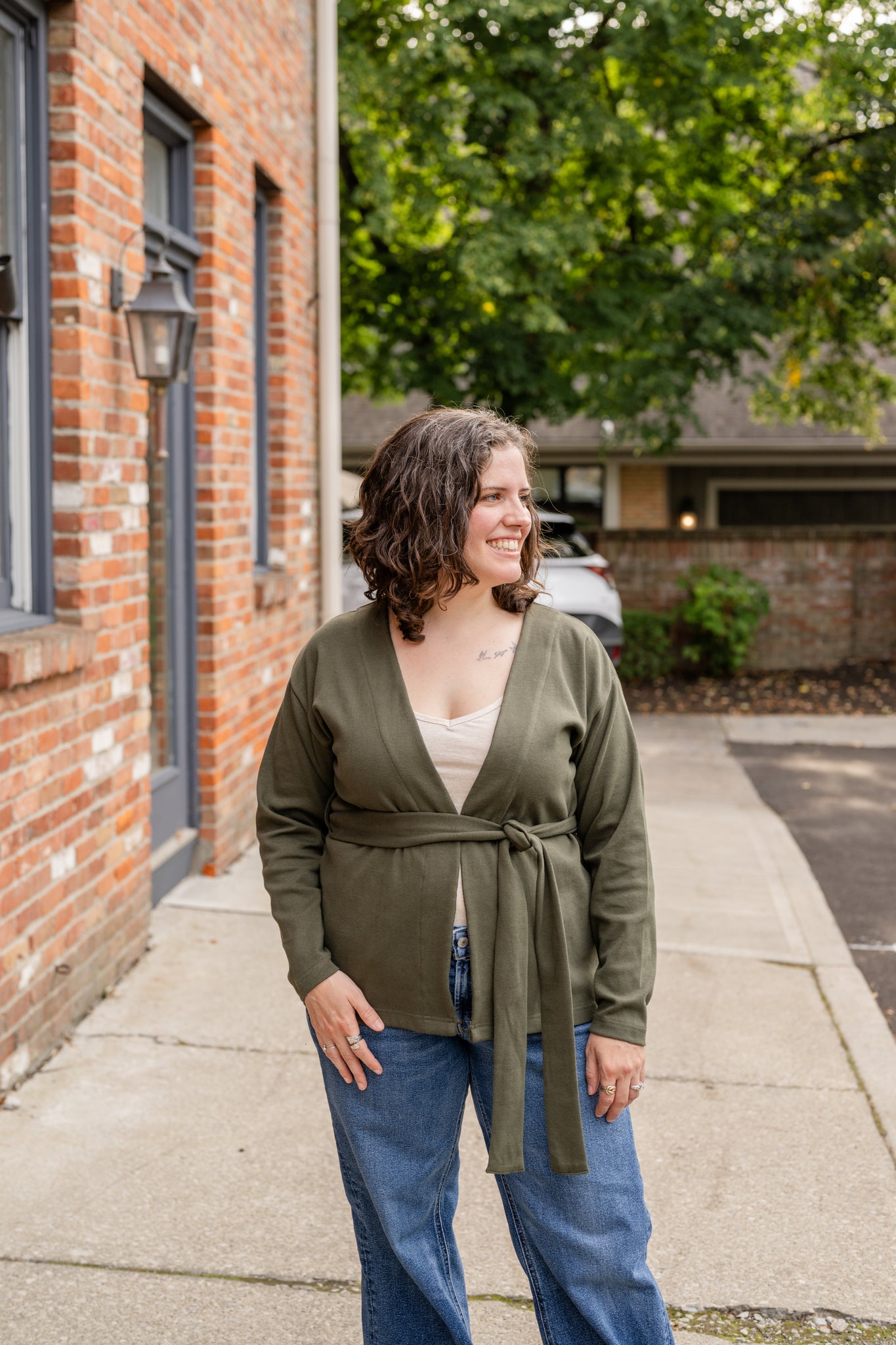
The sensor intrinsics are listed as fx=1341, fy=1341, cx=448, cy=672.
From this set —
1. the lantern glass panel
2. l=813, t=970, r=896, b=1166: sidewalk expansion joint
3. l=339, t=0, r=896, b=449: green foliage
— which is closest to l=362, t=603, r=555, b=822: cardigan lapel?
l=813, t=970, r=896, b=1166: sidewalk expansion joint

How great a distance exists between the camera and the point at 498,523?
6.94 feet

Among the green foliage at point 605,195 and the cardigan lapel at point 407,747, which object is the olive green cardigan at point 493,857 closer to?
the cardigan lapel at point 407,747

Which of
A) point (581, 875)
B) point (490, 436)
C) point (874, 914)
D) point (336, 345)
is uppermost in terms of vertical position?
point (336, 345)

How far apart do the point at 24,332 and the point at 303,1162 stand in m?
2.52

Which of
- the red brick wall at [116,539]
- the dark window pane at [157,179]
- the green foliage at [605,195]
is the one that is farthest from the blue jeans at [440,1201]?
the green foliage at [605,195]

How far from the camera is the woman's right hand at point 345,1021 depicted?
2104 millimetres

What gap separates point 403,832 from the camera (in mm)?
2084

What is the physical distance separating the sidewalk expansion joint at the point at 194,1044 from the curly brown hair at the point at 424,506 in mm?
2310

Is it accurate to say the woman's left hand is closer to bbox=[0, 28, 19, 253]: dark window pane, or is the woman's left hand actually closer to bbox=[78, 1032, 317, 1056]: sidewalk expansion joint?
bbox=[78, 1032, 317, 1056]: sidewalk expansion joint

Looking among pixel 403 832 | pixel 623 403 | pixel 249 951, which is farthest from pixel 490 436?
pixel 623 403

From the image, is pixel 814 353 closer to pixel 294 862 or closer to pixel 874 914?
pixel 874 914

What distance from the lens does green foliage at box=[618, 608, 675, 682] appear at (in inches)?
544

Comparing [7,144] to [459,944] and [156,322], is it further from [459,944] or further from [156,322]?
[459,944]

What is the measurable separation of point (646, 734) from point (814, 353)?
203 inches
